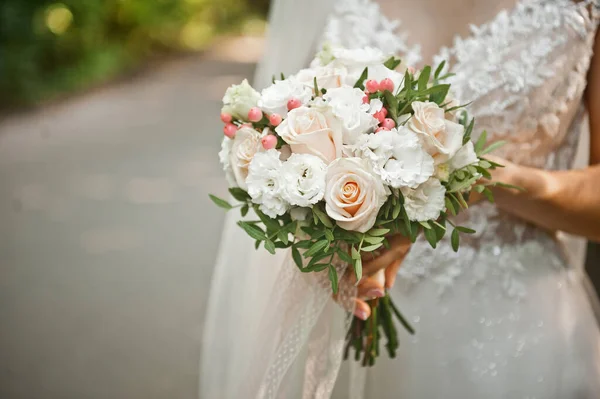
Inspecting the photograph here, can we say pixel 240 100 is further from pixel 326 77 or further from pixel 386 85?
pixel 386 85

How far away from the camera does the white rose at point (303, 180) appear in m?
1.07

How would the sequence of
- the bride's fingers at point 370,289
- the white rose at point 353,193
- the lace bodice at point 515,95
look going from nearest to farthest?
1. the white rose at point 353,193
2. the bride's fingers at point 370,289
3. the lace bodice at point 515,95

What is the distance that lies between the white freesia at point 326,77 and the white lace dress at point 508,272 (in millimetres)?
390

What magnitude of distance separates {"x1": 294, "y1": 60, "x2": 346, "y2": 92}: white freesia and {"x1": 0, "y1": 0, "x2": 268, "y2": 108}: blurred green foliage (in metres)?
7.02

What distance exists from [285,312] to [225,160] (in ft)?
1.23

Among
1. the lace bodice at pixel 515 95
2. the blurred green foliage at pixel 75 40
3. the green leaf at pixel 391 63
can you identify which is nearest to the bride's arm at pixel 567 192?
the lace bodice at pixel 515 95

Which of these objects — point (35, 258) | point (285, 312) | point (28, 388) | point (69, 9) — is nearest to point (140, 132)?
point (69, 9)

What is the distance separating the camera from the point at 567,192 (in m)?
1.41

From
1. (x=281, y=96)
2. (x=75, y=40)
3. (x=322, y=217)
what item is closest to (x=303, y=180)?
(x=322, y=217)

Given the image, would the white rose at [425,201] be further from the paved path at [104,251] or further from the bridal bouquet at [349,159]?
the paved path at [104,251]

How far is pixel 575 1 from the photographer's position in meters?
1.42

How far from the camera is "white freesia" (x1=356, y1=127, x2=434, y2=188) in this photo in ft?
3.50

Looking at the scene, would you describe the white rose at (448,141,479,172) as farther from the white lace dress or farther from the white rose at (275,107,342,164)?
the white lace dress

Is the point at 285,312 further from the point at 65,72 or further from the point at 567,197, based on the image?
the point at 65,72
